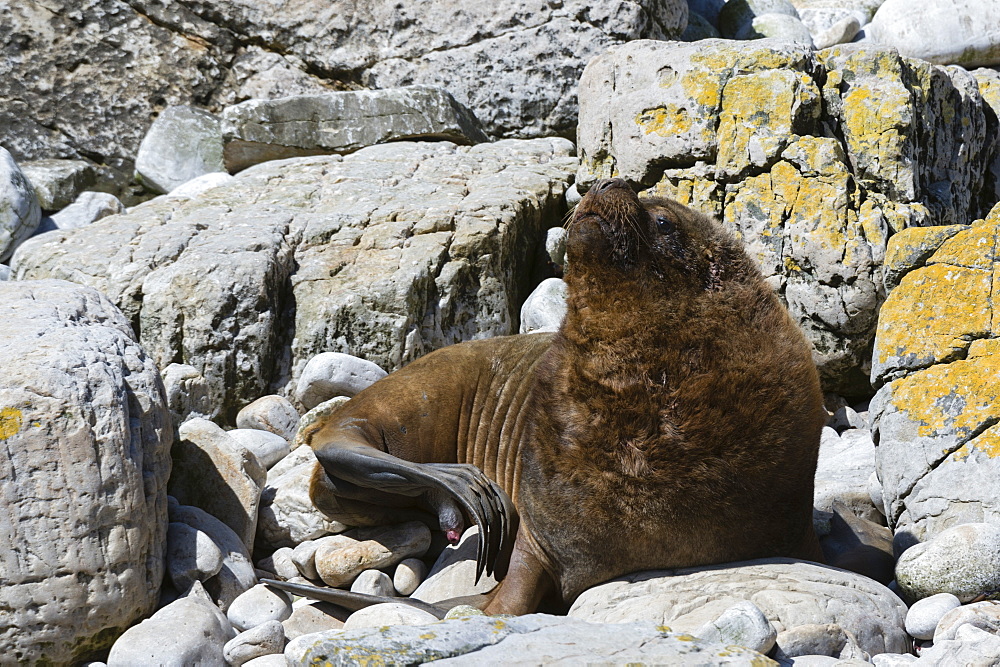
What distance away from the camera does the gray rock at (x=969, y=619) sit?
111 inches

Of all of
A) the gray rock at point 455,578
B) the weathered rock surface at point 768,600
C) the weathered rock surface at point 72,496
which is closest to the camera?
the weathered rock surface at point 768,600

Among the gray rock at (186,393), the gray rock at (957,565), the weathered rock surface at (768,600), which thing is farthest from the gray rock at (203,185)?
the gray rock at (957,565)

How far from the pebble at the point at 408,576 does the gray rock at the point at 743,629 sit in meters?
1.59

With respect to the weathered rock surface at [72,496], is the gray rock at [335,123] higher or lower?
higher

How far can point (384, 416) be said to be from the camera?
4516 millimetres

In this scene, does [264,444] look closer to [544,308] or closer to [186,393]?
[186,393]

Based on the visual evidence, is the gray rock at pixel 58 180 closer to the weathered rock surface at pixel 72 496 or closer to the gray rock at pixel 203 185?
the gray rock at pixel 203 185

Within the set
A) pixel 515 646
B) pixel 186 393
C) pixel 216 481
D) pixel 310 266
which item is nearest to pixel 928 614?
pixel 515 646

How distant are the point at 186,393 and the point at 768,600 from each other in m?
3.18

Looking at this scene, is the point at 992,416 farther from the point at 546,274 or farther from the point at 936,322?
the point at 546,274

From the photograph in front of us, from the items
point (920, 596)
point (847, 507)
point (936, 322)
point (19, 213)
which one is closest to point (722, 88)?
point (936, 322)

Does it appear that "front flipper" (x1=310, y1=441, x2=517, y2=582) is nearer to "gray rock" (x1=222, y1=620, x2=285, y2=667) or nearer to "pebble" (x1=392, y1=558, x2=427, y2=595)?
"pebble" (x1=392, y1=558, x2=427, y2=595)

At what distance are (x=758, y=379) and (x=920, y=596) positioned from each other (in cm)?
87

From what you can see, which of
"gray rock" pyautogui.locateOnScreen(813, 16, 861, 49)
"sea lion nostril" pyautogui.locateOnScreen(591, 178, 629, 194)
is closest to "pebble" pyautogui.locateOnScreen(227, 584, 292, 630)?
"sea lion nostril" pyautogui.locateOnScreen(591, 178, 629, 194)
